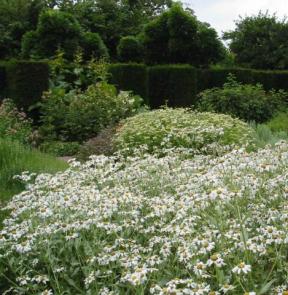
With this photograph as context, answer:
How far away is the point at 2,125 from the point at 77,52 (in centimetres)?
554

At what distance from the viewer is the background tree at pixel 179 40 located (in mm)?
15820

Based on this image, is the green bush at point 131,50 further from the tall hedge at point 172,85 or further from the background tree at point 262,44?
the background tree at point 262,44

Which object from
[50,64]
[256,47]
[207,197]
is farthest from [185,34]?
[207,197]

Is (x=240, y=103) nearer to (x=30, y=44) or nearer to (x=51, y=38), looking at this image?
(x=51, y=38)

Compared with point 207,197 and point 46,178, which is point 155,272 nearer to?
point 207,197

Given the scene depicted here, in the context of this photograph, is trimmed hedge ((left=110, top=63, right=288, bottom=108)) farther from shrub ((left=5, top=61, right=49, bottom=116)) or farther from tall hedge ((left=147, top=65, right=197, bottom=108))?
shrub ((left=5, top=61, right=49, bottom=116))

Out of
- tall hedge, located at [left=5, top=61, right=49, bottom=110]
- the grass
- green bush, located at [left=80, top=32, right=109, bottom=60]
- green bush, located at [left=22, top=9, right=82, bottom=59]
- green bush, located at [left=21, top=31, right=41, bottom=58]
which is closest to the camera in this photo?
the grass

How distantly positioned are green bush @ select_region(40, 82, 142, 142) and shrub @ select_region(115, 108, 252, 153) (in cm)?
207

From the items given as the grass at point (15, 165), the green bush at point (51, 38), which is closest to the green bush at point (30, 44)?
the green bush at point (51, 38)

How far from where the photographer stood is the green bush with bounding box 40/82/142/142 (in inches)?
432

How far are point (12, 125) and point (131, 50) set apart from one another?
268 inches

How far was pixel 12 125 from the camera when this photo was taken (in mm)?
10375

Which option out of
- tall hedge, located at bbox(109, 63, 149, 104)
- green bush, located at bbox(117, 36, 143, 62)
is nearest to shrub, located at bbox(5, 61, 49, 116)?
tall hedge, located at bbox(109, 63, 149, 104)

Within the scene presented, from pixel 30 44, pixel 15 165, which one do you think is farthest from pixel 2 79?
pixel 15 165
